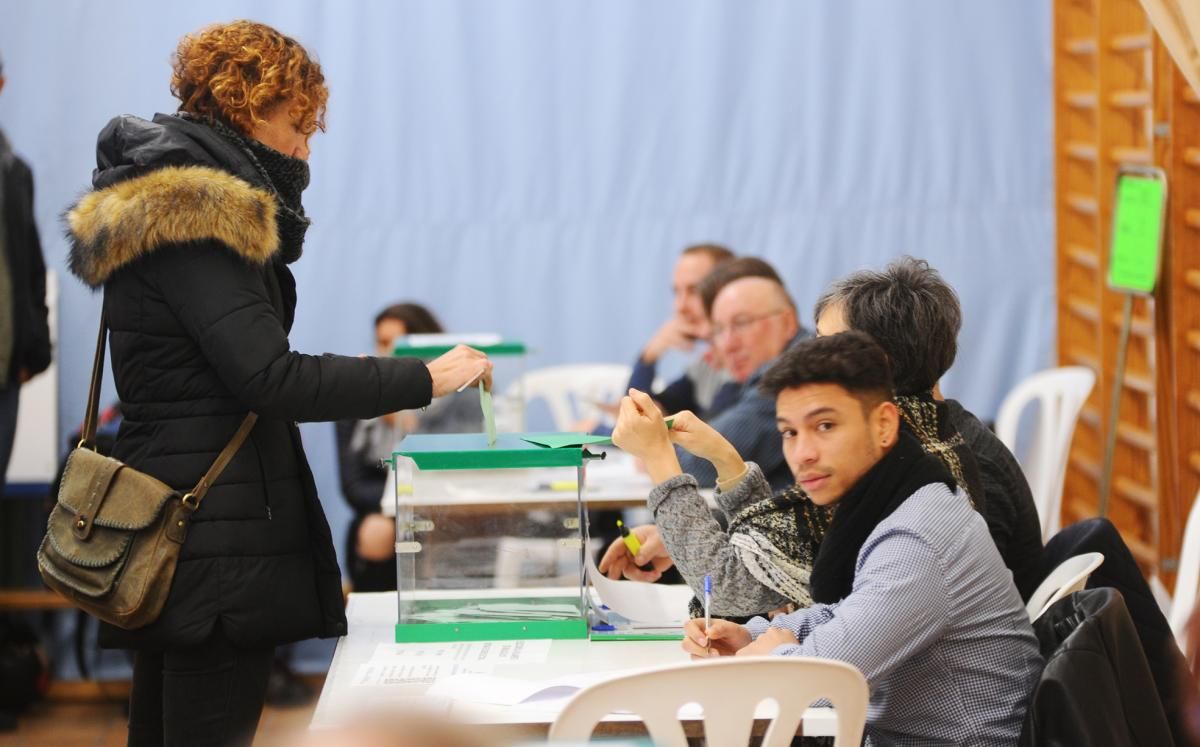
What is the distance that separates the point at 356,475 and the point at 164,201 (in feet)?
9.03

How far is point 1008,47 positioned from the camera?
542 centimetres

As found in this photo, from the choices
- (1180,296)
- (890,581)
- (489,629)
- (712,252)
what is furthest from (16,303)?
(1180,296)

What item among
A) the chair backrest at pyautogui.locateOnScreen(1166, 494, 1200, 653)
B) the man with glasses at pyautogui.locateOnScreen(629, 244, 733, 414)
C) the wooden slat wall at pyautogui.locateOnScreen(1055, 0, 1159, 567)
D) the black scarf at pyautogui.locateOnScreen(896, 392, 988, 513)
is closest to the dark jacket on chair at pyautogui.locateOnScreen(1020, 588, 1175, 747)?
the black scarf at pyautogui.locateOnScreen(896, 392, 988, 513)

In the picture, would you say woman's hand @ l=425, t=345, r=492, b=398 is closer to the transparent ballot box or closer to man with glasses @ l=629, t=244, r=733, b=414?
the transparent ballot box

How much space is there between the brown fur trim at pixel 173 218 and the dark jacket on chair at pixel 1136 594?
4.75 feet

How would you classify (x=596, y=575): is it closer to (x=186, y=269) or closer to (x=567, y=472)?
(x=186, y=269)

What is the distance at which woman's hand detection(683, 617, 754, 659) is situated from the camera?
2.32 metres

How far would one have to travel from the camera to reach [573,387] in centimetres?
536

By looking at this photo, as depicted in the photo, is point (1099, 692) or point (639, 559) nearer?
point (1099, 692)

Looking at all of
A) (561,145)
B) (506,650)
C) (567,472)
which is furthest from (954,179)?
(506,650)

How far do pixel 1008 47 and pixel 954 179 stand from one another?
512mm

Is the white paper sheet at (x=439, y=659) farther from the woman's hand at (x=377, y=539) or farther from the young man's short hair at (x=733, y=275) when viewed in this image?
the woman's hand at (x=377, y=539)

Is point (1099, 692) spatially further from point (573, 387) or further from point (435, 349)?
point (573, 387)

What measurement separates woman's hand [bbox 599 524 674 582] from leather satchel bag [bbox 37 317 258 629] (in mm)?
806
